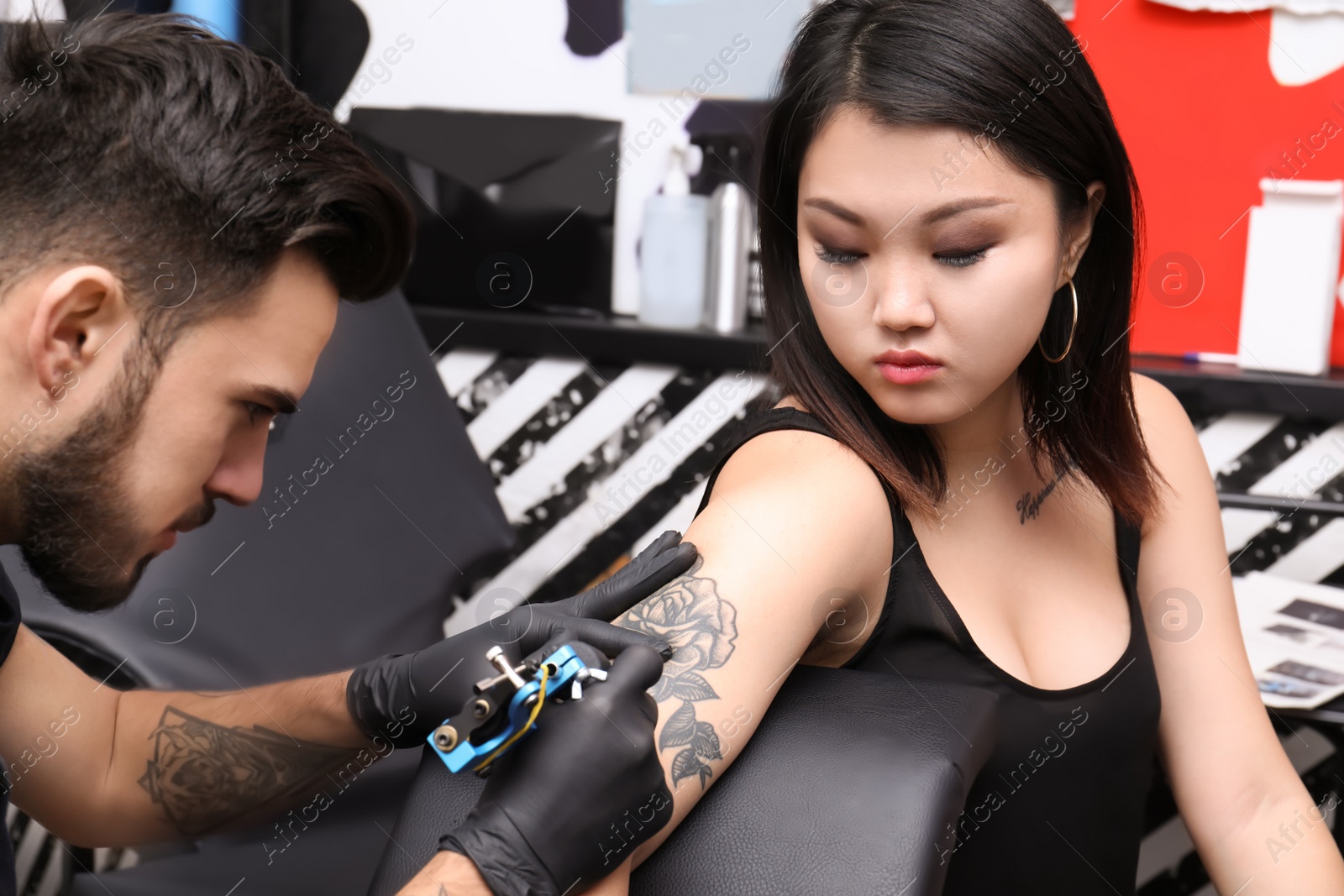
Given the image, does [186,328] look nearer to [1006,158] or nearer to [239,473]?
[239,473]

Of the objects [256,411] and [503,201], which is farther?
[503,201]

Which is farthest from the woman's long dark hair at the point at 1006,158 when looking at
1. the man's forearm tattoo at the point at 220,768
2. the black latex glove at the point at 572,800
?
the man's forearm tattoo at the point at 220,768

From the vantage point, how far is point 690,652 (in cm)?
90

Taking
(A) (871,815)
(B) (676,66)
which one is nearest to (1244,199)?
(B) (676,66)

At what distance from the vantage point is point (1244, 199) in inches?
76.5

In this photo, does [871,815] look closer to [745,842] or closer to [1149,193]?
[745,842]

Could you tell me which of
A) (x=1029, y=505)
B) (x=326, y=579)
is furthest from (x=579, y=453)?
(x=1029, y=505)

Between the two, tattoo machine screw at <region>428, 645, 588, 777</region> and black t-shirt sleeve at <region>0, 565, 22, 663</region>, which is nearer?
tattoo machine screw at <region>428, 645, 588, 777</region>

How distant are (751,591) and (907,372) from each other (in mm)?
265

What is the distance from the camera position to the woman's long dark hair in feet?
3.19

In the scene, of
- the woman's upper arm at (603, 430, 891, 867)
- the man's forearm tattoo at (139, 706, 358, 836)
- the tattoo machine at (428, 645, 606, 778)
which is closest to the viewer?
the tattoo machine at (428, 645, 606, 778)

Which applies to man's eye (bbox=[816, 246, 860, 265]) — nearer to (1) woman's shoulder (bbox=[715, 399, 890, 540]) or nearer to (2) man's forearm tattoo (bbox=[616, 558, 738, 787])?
(1) woman's shoulder (bbox=[715, 399, 890, 540])

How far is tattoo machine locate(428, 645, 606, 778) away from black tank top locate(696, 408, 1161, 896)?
348 mm

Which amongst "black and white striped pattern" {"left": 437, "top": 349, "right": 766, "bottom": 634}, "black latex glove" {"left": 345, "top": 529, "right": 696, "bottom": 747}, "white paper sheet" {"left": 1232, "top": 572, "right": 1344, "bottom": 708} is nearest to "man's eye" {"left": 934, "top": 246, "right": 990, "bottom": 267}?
"black latex glove" {"left": 345, "top": 529, "right": 696, "bottom": 747}
